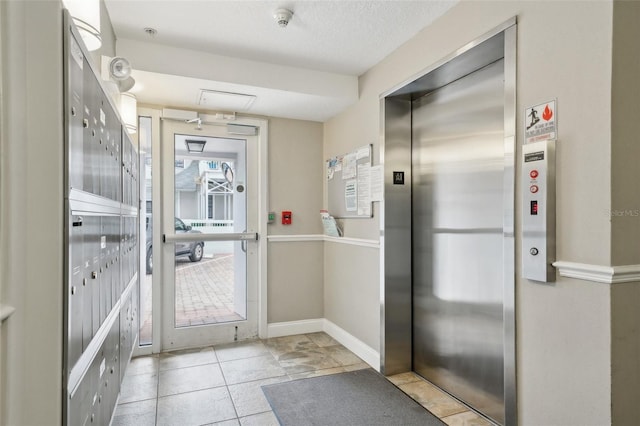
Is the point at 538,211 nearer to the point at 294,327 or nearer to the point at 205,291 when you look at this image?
the point at 294,327

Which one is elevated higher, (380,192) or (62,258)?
(380,192)

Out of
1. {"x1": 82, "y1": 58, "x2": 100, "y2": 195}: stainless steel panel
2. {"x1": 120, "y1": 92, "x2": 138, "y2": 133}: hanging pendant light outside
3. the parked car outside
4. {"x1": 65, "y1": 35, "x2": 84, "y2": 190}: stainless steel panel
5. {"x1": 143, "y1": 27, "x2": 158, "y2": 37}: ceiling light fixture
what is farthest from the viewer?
the parked car outside

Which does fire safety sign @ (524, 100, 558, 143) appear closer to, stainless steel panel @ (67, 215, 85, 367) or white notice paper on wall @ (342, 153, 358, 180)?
white notice paper on wall @ (342, 153, 358, 180)

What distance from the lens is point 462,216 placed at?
2441 mm

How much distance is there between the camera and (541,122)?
167 cm

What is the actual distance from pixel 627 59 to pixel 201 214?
10.5 ft

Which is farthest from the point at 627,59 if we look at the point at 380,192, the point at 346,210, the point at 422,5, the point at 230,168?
the point at 230,168

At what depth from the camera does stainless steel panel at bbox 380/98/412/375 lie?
9.39ft

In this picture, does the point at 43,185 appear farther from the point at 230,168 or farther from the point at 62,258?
the point at 230,168

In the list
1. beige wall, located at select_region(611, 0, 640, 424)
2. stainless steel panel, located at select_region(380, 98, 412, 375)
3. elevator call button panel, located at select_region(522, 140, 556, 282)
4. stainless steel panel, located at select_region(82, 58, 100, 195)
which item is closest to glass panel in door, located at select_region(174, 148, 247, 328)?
stainless steel panel, located at select_region(380, 98, 412, 375)

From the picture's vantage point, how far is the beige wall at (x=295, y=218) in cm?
379

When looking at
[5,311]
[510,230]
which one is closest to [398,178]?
[510,230]

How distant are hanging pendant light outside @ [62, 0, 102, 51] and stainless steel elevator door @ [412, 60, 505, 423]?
2.04m

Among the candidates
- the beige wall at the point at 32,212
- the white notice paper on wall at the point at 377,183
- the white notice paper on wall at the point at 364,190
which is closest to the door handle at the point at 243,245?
the white notice paper on wall at the point at 364,190
